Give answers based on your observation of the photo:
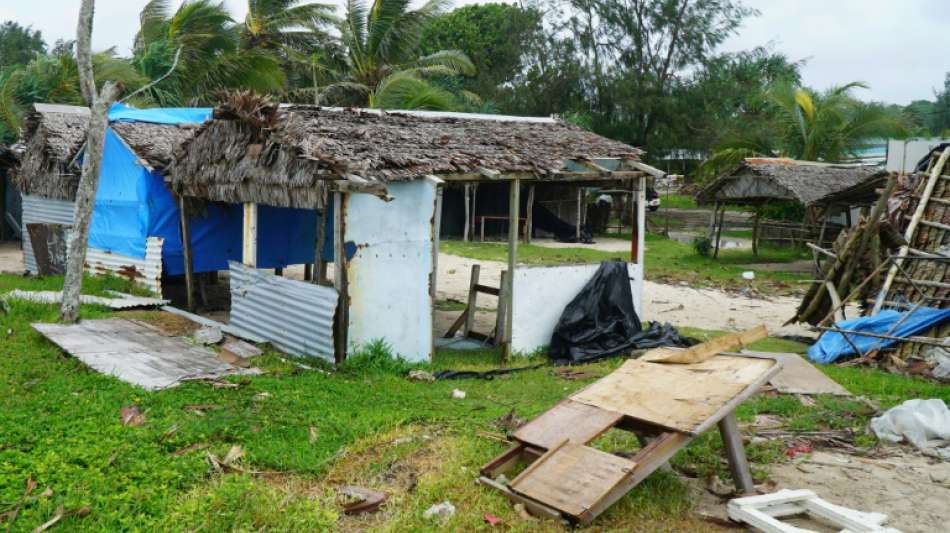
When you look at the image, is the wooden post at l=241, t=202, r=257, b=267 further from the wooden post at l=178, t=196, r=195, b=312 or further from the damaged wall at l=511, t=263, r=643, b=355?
the damaged wall at l=511, t=263, r=643, b=355

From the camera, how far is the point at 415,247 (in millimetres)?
9164

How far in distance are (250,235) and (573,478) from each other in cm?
647

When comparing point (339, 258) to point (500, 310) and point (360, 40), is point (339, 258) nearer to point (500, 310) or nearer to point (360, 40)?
point (500, 310)

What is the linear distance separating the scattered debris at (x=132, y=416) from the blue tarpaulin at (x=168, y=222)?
242 inches

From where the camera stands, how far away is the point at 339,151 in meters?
8.92

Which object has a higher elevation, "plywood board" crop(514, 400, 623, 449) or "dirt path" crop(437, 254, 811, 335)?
"plywood board" crop(514, 400, 623, 449)

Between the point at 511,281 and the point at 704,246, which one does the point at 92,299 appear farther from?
the point at 704,246

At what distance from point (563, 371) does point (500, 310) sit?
4.31ft

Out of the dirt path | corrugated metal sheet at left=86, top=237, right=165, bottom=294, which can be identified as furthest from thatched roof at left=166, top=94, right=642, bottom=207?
the dirt path

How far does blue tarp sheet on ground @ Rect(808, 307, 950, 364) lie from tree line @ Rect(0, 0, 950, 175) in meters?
12.5


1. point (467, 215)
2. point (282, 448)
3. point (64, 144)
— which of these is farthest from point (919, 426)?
point (467, 215)

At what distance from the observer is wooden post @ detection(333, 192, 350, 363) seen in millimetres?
8719

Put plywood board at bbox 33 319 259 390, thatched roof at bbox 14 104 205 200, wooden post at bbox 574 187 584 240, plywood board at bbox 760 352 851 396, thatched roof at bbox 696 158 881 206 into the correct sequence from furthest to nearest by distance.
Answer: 1. wooden post at bbox 574 187 584 240
2. thatched roof at bbox 696 158 881 206
3. thatched roof at bbox 14 104 205 200
4. plywood board at bbox 760 352 851 396
5. plywood board at bbox 33 319 259 390

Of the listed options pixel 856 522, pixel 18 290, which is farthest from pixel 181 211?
pixel 856 522
